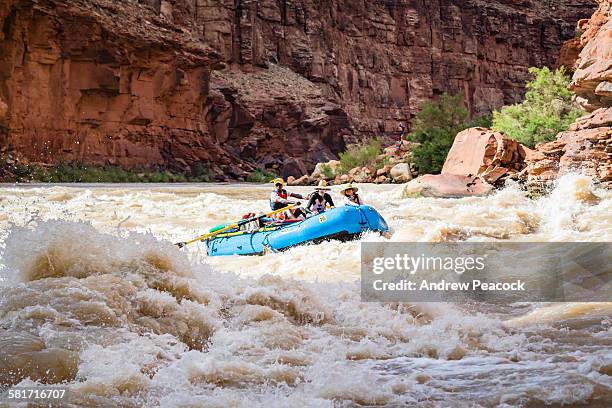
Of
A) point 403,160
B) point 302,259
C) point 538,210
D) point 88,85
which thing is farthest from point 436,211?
point 88,85

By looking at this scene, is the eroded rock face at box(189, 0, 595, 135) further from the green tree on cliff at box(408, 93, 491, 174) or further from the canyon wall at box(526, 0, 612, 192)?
the canyon wall at box(526, 0, 612, 192)

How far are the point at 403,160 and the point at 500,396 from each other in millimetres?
24910

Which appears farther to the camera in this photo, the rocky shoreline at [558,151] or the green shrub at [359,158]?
the green shrub at [359,158]

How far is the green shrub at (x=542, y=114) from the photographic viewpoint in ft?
71.5

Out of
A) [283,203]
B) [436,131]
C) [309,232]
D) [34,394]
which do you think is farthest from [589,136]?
[34,394]

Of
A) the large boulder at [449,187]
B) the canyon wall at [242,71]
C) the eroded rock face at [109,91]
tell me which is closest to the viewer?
the large boulder at [449,187]

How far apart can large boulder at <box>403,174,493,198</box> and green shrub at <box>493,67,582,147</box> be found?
4.90m

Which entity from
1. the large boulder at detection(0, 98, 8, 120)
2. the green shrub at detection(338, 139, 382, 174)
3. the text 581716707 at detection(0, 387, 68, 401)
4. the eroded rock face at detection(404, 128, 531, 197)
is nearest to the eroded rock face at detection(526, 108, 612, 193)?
the eroded rock face at detection(404, 128, 531, 197)

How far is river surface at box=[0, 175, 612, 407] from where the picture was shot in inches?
171

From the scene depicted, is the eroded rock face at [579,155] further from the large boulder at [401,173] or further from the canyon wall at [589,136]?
the large boulder at [401,173]

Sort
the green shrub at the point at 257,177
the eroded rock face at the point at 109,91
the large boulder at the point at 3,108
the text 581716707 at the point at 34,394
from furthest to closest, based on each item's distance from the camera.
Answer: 1. the green shrub at the point at 257,177
2. the eroded rock face at the point at 109,91
3. the large boulder at the point at 3,108
4. the text 581716707 at the point at 34,394

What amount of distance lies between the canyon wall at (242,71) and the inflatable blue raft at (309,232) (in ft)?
69.4

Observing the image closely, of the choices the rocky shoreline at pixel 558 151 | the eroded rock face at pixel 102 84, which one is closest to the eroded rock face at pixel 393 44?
the eroded rock face at pixel 102 84

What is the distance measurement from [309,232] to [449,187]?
8.61 meters
